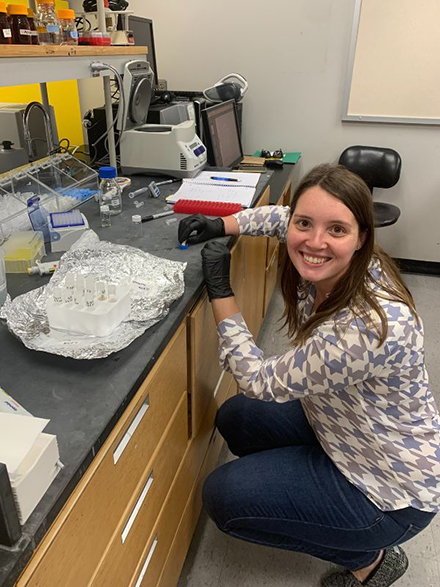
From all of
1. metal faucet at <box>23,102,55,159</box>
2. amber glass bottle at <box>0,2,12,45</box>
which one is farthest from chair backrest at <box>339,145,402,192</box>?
amber glass bottle at <box>0,2,12,45</box>

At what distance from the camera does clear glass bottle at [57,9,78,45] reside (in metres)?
1.32

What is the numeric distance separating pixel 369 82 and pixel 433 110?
0.40 m

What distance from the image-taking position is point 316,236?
980mm

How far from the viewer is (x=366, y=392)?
0.99 meters

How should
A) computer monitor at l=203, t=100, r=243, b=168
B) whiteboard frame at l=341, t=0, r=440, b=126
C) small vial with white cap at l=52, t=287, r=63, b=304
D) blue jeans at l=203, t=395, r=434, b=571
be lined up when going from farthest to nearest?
1. whiteboard frame at l=341, t=0, r=440, b=126
2. computer monitor at l=203, t=100, r=243, b=168
3. blue jeans at l=203, t=395, r=434, b=571
4. small vial with white cap at l=52, t=287, r=63, b=304

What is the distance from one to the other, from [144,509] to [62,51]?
119 cm

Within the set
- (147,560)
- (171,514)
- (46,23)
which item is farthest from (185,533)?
(46,23)

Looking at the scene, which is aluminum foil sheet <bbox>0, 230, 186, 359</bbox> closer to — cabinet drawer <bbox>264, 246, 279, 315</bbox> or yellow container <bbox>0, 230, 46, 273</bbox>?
yellow container <bbox>0, 230, 46, 273</bbox>

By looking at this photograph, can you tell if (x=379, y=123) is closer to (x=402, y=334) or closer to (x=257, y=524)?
(x=402, y=334)

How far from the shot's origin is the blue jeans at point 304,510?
41.4 inches

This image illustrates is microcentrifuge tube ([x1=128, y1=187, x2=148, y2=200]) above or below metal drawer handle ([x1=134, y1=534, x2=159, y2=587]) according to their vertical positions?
above

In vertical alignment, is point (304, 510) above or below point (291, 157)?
below

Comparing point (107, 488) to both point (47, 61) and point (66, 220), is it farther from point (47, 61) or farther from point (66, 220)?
point (47, 61)

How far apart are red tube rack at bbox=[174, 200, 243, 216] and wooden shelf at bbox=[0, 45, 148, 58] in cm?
53
